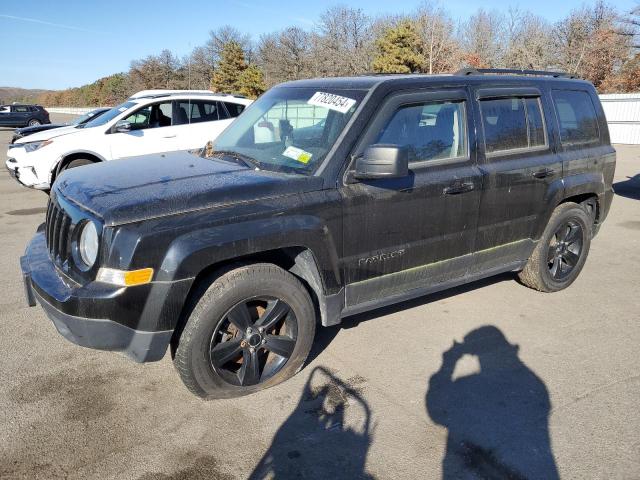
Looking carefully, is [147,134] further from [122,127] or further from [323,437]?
[323,437]

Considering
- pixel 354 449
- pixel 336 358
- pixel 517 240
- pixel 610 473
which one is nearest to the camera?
pixel 610 473

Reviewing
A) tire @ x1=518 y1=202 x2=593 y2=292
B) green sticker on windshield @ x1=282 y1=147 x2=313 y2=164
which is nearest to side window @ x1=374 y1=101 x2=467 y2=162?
green sticker on windshield @ x1=282 y1=147 x2=313 y2=164

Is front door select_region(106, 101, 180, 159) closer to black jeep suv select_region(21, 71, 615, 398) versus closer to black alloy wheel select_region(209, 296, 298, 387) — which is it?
black jeep suv select_region(21, 71, 615, 398)

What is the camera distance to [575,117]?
193 inches

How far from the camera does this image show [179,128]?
977 centimetres

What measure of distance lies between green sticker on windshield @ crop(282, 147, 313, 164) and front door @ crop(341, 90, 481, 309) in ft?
1.03

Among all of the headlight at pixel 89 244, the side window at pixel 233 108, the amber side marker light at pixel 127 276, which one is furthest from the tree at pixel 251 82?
the amber side marker light at pixel 127 276

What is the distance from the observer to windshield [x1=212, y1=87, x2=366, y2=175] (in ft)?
11.6

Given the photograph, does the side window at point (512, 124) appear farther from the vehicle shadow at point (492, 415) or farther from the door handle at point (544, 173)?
the vehicle shadow at point (492, 415)

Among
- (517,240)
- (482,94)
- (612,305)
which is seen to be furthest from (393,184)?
(612,305)

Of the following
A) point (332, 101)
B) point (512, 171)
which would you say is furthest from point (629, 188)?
point (332, 101)

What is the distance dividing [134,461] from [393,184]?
2278mm

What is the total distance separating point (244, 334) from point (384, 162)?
4.46 ft

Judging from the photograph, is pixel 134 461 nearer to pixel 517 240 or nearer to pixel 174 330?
pixel 174 330
